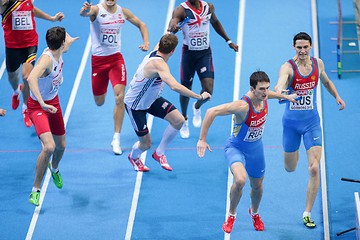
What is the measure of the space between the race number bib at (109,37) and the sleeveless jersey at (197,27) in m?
1.04

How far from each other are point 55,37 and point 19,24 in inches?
97.1

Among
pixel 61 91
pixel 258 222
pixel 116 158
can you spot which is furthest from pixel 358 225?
pixel 61 91

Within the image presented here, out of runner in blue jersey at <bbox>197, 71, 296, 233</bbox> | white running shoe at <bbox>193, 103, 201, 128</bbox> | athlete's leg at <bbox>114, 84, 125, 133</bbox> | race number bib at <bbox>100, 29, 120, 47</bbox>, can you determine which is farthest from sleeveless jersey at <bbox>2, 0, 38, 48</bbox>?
runner in blue jersey at <bbox>197, 71, 296, 233</bbox>

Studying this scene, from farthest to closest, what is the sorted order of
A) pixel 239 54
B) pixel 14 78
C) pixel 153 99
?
pixel 239 54
pixel 14 78
pixel 153 99

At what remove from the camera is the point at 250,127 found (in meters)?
10.6

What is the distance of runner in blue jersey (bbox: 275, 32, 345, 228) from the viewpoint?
11117 millimetres

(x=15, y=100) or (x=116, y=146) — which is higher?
(x=15, y=100)

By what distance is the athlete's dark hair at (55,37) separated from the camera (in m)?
11.1

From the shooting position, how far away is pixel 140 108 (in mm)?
11930

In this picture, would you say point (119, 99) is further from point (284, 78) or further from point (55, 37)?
point (284, 78)

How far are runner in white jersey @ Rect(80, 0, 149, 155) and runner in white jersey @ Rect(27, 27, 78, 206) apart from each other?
1328 mm

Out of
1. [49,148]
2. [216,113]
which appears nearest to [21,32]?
[49,148]

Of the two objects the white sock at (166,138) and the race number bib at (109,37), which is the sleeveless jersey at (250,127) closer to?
the white sock at (166,138)

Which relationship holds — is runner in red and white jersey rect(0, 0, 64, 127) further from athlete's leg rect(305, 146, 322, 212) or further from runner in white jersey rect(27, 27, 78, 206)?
athlete's leg rect(305, 146, 322, 212)
